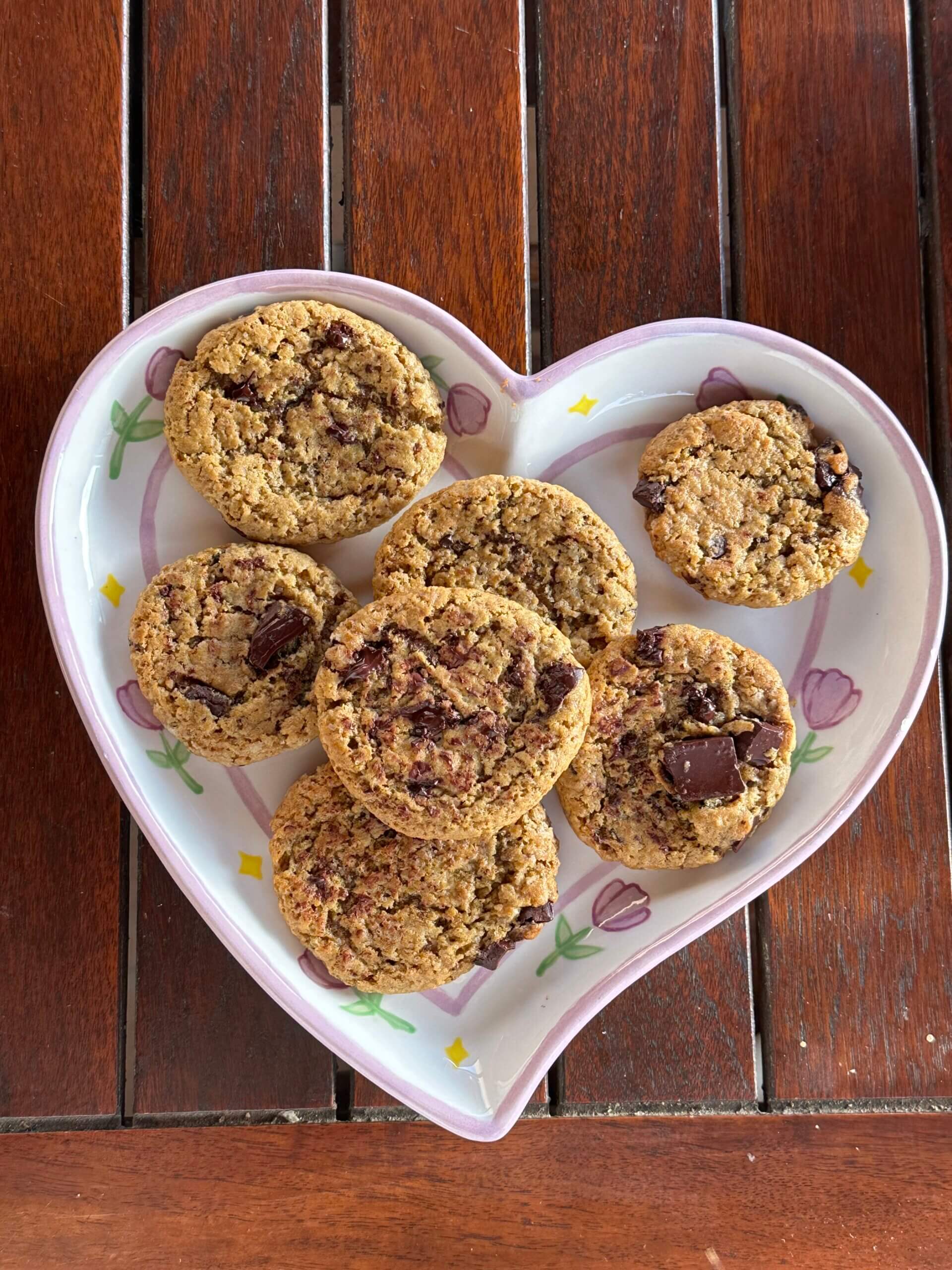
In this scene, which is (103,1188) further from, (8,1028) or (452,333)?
(452,333)

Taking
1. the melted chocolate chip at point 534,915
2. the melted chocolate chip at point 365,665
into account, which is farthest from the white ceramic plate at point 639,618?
the melted chocolate chip at point 365,665

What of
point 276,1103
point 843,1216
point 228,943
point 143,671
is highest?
point 143,671

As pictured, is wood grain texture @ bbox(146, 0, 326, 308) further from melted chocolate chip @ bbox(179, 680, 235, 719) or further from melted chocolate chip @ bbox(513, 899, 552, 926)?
melted chocolate chip @ bbox(513, 899, 552, 926)

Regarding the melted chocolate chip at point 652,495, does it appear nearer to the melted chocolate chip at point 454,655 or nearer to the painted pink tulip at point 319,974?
the melted chocolate chip at point 454,655

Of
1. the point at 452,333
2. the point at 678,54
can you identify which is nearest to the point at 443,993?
the point at 452,333

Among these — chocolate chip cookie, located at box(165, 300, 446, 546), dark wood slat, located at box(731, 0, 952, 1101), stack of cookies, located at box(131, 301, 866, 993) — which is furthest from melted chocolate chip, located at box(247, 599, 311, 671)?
dark wood slat, located at box(731, 0, 952, 1101)

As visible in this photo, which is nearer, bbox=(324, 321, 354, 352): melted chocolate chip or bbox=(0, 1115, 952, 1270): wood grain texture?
bbox=(324, 321, 354, 352): melted chocolate chip
